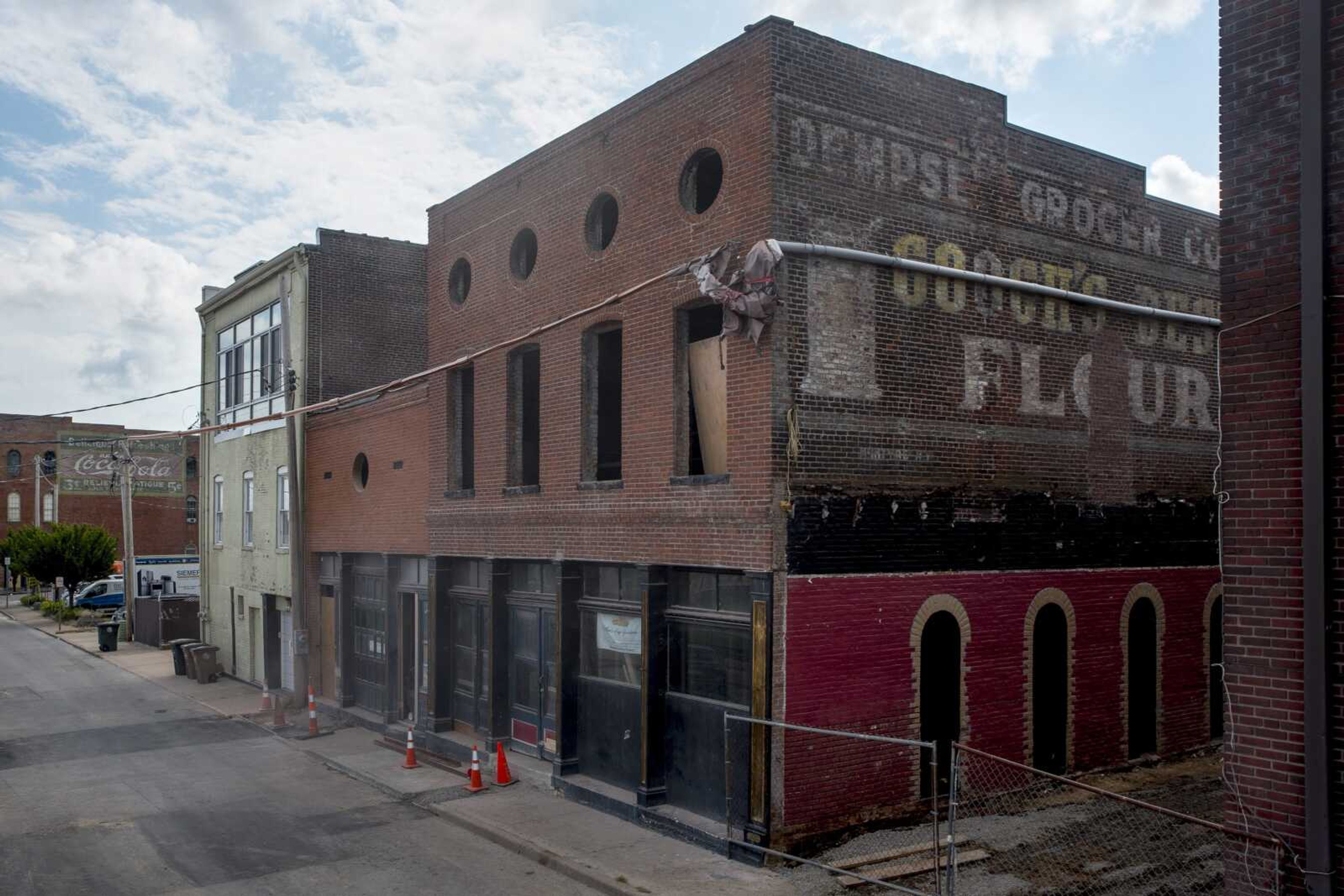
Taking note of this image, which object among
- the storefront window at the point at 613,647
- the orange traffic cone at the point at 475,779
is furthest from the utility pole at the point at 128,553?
the storefront window at the point at 613,647

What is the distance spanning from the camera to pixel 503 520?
18484mm

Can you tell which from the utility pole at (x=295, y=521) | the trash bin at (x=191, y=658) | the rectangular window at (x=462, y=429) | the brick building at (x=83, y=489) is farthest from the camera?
the brick building at (x=83, y=489)

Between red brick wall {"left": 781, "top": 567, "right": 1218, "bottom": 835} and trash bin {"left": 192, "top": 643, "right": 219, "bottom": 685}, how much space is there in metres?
22.2

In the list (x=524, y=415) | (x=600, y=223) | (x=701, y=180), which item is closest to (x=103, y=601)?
(x=524, y=415)

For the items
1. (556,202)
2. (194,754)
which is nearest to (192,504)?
(194,754)

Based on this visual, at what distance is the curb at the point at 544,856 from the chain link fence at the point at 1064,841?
3607 mm

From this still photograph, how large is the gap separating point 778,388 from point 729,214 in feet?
7.57

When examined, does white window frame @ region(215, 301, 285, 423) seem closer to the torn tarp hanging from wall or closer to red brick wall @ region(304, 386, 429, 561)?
red brick wall @ region(304, 386, 429, 561)

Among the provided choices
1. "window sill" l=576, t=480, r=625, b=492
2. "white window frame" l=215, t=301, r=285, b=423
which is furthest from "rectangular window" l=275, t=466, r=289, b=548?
"window sill" l=576, t=480, r=625, b=492

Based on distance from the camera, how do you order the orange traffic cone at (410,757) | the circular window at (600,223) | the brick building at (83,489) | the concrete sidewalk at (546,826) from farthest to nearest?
1. the brick building at (83,489)
2. the orange traffic cone at (410,757)
3. the circular window at (600,223)
4. the concrete sidewalk at (546,826)

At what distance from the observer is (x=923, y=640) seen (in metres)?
14.4

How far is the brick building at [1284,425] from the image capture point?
810 centimetres

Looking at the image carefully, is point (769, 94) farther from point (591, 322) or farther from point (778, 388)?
point (591, 322)

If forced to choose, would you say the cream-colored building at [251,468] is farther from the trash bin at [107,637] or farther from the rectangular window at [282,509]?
the trash bin at [107,637]
